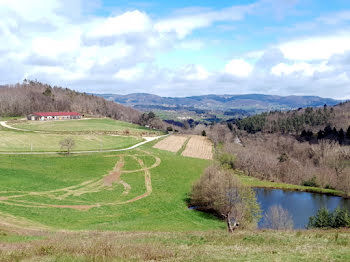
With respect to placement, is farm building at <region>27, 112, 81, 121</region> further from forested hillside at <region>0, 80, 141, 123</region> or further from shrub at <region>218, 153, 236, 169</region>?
shrub at <region>218, 153, 236, 169</region>

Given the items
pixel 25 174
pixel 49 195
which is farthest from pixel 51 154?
pixel 49 195

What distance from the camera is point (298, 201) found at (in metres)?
65.2

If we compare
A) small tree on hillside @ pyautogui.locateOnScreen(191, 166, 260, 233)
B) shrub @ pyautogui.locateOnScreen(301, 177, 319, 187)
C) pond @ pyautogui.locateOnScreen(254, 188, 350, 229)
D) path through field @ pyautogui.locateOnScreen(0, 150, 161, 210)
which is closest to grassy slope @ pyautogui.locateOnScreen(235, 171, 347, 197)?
pond @ pyautogui.locateOnScreen(254, 188, 350, 229)

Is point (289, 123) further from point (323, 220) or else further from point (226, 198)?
point (323, 220)

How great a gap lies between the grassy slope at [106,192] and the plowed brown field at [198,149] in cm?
998

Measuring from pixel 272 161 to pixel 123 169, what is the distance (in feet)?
156

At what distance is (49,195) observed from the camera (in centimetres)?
4906

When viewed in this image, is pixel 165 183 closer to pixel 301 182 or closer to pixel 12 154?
pixel 12 154

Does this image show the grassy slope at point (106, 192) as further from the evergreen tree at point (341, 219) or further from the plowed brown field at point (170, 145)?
the evergreen tree at point (341, 219)

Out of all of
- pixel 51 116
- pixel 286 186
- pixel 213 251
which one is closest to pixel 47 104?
pixel 51 116

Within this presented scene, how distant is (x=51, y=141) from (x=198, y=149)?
46.6 m

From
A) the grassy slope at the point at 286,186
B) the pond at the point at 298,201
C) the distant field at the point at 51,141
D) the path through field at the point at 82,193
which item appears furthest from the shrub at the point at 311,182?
the distant field at the point at 51,141

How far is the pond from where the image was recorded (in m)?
57.0

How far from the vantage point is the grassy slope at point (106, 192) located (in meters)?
40.5
